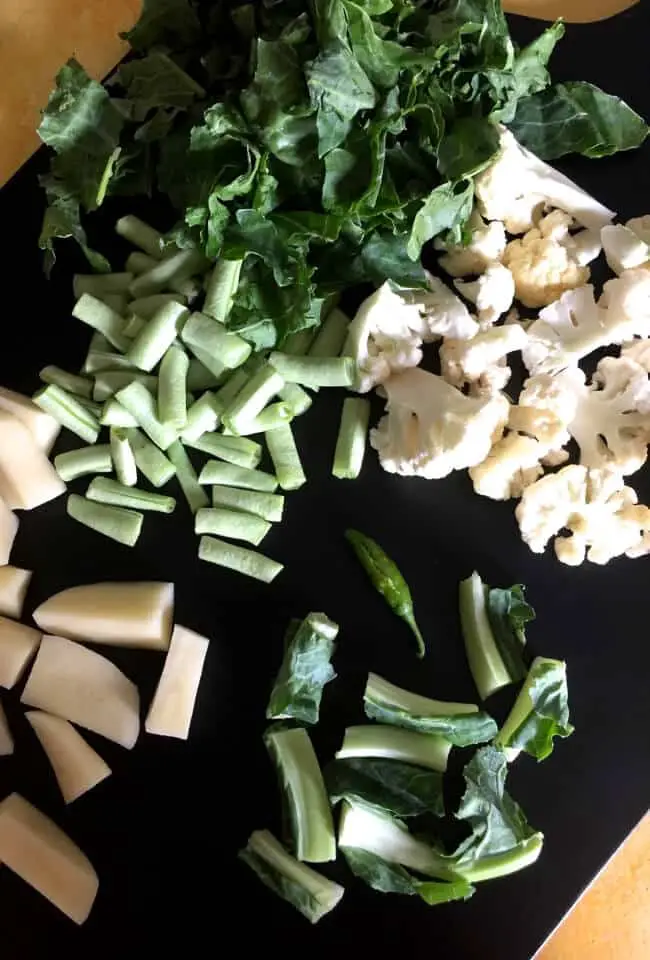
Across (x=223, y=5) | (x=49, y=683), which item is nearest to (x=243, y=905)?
(x=49, y=683)

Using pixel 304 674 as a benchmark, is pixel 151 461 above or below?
above

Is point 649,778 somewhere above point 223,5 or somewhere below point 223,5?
below

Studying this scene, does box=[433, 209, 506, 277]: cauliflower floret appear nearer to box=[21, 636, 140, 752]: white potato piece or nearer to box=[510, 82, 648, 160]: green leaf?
box=[510, 82, 648, 160]: green leaf

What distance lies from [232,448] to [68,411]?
0.32m

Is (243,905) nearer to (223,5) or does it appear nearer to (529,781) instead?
(529,781)

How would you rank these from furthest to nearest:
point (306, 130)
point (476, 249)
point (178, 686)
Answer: point (476, 249)
point (178, 686)
point (306, 130)

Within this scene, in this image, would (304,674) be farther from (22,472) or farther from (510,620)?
(22,472)

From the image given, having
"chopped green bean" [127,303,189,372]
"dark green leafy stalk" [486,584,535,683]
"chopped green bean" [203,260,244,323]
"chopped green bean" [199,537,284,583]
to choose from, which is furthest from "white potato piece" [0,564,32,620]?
"dark green leafy stalk" [486,584,535,683]

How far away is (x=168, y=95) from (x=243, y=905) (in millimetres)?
1485

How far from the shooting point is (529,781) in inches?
65.1

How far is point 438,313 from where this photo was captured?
176 centimetres

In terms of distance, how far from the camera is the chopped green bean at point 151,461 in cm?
176

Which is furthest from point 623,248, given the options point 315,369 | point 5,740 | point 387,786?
point 5,740

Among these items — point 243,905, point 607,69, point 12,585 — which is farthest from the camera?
point 607,69
